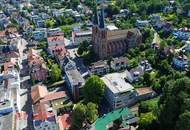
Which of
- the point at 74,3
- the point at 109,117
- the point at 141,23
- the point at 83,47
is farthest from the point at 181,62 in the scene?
the point at 74,3

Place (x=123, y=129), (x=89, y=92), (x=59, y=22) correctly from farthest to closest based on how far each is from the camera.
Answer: (x=59, y=22), (x=89, y=92), (x=123, y=129)

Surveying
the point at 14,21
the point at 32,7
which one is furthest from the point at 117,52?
the point at 32,7

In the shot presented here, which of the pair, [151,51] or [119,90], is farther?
[151,51]

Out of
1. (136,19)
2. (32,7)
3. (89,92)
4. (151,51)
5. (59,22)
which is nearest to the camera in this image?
(89,92)

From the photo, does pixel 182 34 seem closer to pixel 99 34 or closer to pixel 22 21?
pixel 99 34

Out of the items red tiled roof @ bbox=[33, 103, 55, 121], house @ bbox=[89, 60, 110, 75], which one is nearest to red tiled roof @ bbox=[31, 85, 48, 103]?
red tiled roof @ bbox=[33, 103, 55, 121]

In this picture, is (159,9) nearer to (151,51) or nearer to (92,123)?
(151,51)
